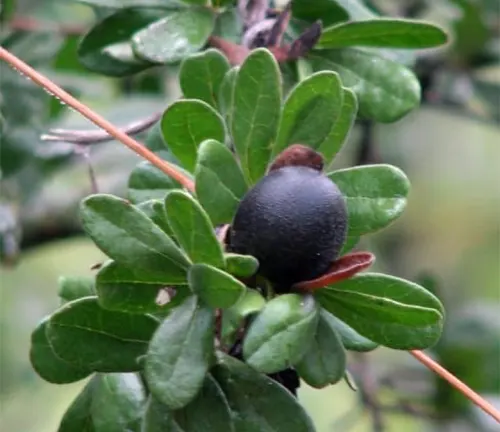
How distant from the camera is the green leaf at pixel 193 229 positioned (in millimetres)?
451

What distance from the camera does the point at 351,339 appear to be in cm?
53

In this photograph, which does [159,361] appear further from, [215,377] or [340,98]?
[340,98]

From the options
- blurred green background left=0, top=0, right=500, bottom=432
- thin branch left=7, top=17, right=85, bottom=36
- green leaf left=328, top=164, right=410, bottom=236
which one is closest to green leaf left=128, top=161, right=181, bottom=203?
green leaf left=328, top=164, right=410, bottom=236

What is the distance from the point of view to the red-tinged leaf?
464 mm

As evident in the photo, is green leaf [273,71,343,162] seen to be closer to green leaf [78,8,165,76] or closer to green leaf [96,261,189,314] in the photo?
green leaf [96,261,189,314]

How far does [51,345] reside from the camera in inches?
20.3

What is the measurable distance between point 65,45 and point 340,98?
56cm

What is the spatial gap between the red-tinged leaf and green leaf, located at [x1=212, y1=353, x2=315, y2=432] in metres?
0.05

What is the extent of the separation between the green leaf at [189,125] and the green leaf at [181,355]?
0.11m

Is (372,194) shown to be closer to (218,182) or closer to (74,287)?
(218,182)

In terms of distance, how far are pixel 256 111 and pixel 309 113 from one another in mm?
28

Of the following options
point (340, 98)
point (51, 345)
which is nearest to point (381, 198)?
point (340, 98)

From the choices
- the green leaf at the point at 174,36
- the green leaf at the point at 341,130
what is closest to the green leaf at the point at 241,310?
the green leaf at the point at 341,130

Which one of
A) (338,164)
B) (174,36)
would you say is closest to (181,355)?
(174,36)
